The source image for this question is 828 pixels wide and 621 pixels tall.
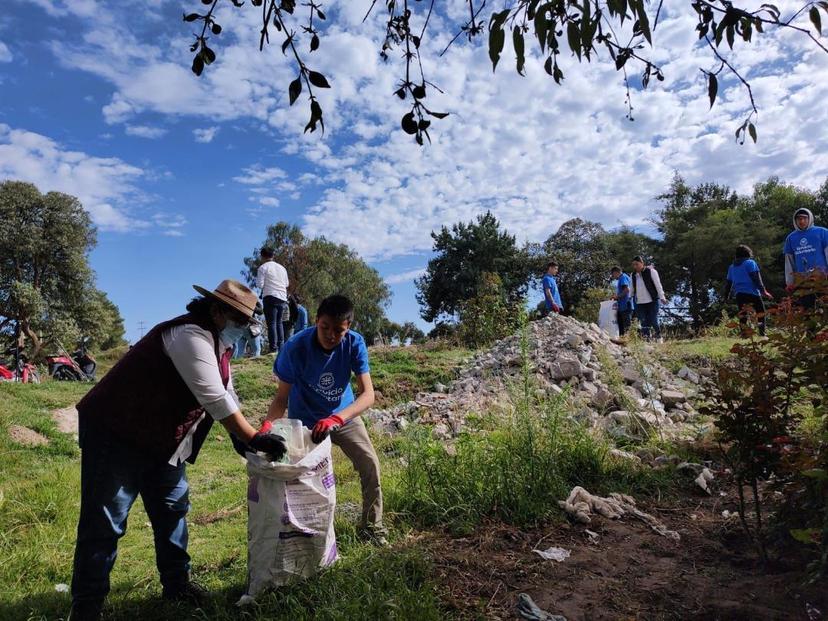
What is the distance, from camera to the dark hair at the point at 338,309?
312 centimetres

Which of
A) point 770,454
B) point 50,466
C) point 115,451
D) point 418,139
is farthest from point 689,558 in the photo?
point 50,466

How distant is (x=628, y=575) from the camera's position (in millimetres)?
2523

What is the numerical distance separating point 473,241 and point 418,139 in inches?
1101

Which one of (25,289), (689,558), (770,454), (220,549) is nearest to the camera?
(770,454)

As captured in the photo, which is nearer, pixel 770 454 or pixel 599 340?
pixel 770 454

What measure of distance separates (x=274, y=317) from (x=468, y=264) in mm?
20157

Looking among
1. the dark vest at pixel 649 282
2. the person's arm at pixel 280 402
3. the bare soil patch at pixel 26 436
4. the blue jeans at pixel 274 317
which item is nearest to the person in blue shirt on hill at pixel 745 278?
the dark vest at pixel 649 282

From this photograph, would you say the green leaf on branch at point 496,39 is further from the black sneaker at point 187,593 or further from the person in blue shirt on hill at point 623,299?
the person in blue shirt on hill at point 623,299

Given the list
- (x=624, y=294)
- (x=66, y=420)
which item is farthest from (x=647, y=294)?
(x=66, y=420)

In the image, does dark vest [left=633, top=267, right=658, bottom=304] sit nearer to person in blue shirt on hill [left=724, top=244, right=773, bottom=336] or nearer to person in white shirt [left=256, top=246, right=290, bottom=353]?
person in blue shirt on hill [left=724, top=244, right=773, bottom=336]

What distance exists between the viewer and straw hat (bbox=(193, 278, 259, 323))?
2646 mm

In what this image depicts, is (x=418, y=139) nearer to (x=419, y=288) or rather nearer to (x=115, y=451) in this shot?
(x=115, y=451)

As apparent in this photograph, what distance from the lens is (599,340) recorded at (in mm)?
9297

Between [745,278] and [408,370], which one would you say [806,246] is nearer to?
[745,278]
